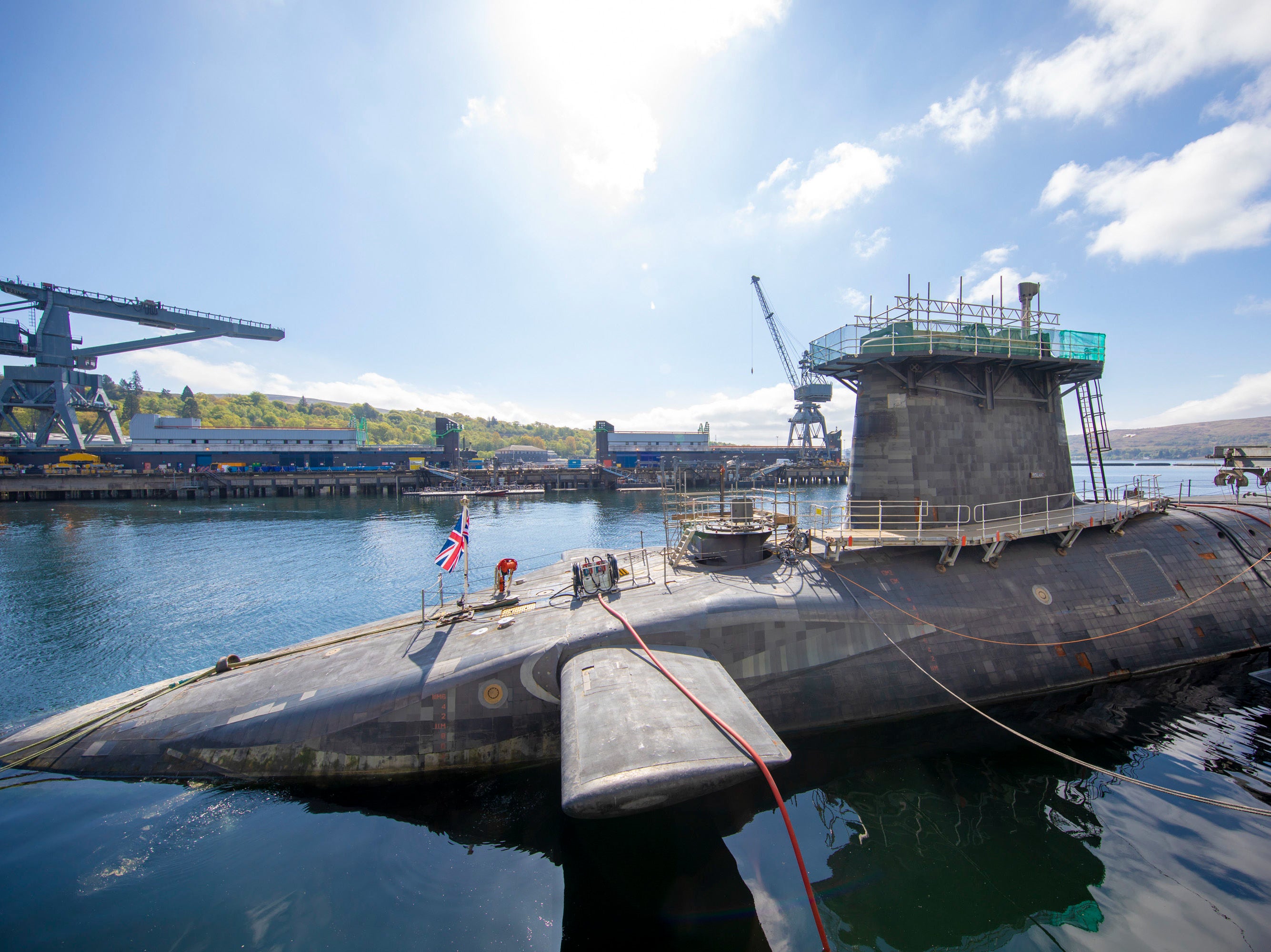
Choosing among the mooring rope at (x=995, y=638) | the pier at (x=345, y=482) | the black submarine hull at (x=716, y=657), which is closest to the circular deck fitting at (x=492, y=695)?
the black submarine hull at (x=716, y=657)

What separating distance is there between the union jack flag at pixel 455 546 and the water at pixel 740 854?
16.5 feet

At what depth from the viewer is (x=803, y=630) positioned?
12555 millimetres

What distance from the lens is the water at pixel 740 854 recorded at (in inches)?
296

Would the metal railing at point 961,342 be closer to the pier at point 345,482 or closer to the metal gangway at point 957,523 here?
the metal gangway at point 957,523

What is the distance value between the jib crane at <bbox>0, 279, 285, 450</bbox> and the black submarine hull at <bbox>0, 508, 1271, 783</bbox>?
81.0 metres

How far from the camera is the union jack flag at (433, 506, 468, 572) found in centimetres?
1332

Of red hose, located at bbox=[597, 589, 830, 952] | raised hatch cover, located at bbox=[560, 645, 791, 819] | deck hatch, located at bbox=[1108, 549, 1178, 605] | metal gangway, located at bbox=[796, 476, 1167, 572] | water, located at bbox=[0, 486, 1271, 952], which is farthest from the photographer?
deck hatch, located at bbox=[1108, 549, 1178, 605]

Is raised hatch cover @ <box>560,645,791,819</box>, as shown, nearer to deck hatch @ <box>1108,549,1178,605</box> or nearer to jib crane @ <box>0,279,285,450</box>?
deck hatch @ <box>1108,549,1178,605</box>

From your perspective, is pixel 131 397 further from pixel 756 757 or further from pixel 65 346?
pixel 756 757

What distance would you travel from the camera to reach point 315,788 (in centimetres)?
1112

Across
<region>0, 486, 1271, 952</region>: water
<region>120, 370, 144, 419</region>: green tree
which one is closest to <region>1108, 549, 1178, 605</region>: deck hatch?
<region>0, 486, 1271, 952</region>: water

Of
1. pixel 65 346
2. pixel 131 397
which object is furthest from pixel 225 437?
pixel 131 397

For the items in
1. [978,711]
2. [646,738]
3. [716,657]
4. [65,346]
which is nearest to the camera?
[646,738]

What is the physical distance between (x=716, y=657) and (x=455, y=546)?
730 centimetres
